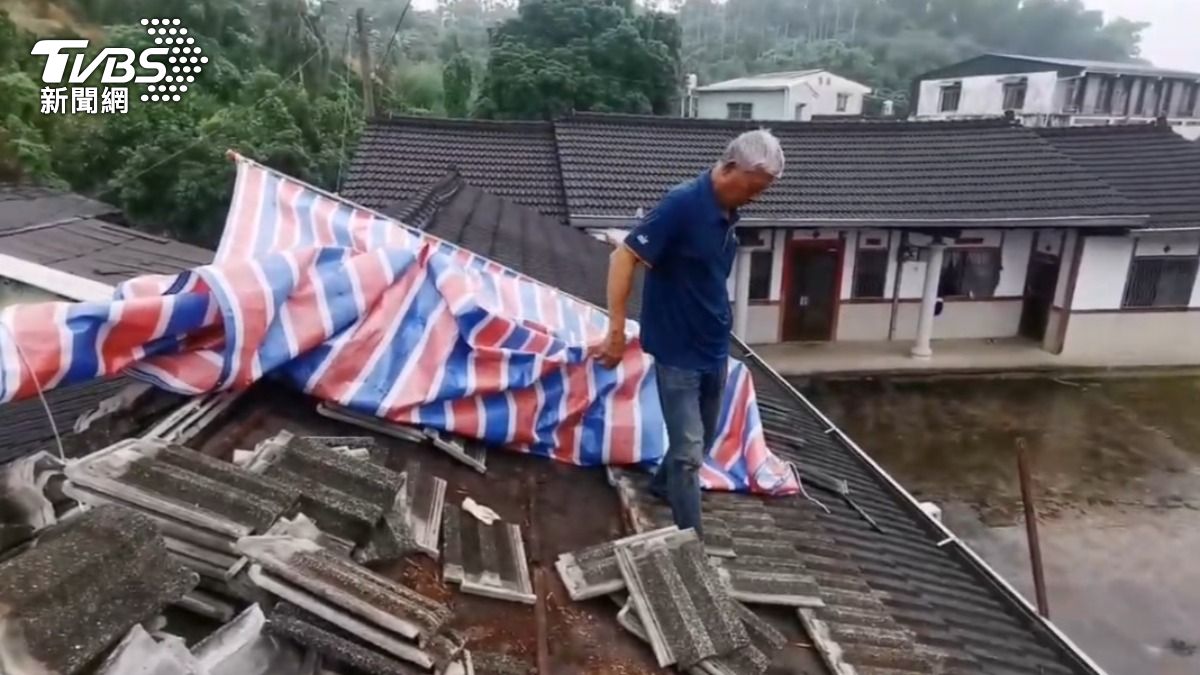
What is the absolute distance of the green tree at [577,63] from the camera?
85.7 ft

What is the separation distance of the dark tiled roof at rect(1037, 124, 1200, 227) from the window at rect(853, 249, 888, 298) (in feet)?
15.7

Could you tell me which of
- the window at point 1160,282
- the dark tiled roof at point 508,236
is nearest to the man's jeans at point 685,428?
the dark tiled roof at point 508,236

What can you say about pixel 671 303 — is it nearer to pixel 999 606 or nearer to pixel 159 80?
pixel 999 606

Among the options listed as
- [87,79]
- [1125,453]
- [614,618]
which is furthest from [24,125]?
[1125,453]

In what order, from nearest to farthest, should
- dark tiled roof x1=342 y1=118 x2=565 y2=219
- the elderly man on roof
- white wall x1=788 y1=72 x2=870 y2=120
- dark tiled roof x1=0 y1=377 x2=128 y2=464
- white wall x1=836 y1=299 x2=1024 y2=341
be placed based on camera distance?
the elderly man on roof < dark tiled roof x1=0 y1=377 x2=128 y2=464 < dark tiled roof x1=342 y1=118 x2=565 y2=219 < white wall x1=836 y1=299 x2=1024 y2=341 < white wall x1=788 y1=72 x2=870 y2=120

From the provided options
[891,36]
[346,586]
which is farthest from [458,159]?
[891,36]

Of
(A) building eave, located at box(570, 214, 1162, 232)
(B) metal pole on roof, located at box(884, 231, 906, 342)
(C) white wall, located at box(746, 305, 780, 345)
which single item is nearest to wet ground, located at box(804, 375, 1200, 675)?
(C) white wall, located at box(746, 305, 780, 345)

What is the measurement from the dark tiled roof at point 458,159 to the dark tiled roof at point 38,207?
3.39 meters

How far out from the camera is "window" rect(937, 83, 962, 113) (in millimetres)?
35688

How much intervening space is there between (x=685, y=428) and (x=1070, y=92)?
35350 millimetres

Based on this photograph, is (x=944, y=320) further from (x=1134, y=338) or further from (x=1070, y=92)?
(x=1070, y=92)

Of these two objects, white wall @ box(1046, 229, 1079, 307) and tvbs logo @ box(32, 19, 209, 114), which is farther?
tvbs logo @ box(32, 19, 209, 114)

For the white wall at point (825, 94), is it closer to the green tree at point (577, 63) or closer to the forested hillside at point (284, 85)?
the forested hillside at point (284, 85)

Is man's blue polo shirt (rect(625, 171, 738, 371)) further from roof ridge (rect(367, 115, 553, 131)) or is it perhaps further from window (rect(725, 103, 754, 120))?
window (rect(725, 103, 754, 120))
